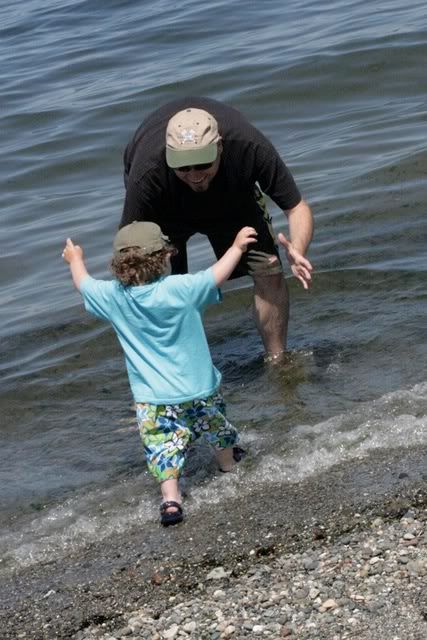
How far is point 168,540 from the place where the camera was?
18.2ft

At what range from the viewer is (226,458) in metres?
6.13

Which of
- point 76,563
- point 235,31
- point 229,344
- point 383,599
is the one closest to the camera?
point 383,599

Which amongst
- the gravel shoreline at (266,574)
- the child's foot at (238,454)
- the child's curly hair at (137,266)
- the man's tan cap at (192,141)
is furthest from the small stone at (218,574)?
the man's tan cap at (192,141)

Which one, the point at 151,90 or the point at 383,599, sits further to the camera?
the point at 151,90

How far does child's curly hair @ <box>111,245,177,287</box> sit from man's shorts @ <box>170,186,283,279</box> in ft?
4.46

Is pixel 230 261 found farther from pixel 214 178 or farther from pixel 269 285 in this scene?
pixel 269 285

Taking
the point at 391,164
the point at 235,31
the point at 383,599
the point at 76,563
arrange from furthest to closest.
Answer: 1. the point at 235,31
2. the point at 391,164
3. the point at 76,563
4. the point at 383,599

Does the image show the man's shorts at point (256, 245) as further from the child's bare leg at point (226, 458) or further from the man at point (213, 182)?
the child's bare leg at point (226, 458)

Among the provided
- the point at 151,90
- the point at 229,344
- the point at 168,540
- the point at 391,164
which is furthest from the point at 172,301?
the point at 151,90

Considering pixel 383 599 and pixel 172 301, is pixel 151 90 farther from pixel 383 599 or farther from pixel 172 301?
pixel 383 599

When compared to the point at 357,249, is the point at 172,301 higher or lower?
higher

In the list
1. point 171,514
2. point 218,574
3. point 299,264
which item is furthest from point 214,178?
point 218,574

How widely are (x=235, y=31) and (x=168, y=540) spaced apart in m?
13.4

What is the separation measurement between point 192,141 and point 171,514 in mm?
1747
